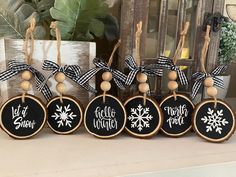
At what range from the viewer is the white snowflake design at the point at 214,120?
1.94 feet

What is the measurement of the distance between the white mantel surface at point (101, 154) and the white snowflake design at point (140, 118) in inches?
1.2

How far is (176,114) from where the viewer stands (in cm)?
61

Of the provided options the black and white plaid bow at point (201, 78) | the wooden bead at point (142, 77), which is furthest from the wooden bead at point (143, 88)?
the black and white plaid bow at point (201, 78)

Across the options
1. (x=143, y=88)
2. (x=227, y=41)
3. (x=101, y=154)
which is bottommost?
(x=101, y=154)

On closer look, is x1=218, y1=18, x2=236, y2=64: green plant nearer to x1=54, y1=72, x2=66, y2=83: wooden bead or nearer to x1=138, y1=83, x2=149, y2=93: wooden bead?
x1=138, y1=83, x2=149, y2=93: wooden bead

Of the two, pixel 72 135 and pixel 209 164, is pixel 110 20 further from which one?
pixel 209 164

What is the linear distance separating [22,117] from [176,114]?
32 centimetres

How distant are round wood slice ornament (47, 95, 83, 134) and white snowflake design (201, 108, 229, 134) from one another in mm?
265

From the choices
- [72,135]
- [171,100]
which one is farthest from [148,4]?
[72,135]

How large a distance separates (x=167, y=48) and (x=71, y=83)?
0.79 ft

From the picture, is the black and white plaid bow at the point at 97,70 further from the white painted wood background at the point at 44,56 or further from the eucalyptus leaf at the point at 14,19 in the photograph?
the eucalyptus leaf at the point at 14,19

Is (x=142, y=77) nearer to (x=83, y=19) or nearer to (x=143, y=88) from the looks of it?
(x=143, y=88)

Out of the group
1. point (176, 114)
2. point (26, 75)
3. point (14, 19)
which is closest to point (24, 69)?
point (26, 75)

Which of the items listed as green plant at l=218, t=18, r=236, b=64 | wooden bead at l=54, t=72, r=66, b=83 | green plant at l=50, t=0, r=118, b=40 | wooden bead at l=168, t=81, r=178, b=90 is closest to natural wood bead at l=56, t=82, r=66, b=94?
wooden bead at l=54, t=72, r=66, b=83
